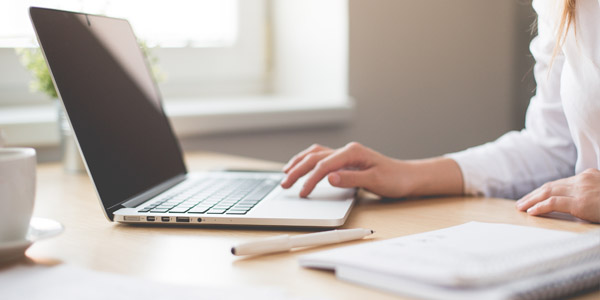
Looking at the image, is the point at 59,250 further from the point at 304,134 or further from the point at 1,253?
the point at 304,134

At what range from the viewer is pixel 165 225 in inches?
28.2

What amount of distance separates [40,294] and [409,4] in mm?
1439

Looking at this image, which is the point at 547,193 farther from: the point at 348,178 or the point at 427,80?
the point at 427,80

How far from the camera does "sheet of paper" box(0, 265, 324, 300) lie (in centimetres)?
48

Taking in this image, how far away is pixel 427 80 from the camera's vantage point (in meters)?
1.79

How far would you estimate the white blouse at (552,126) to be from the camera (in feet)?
2.64

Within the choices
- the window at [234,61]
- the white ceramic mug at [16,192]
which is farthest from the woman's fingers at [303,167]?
the window at [234,61]

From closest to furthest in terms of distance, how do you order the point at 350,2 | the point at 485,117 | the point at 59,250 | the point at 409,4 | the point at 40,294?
the point at 40,294
the point at 59,250
the point at 350,2
the point at 409,4
the point at 485,117

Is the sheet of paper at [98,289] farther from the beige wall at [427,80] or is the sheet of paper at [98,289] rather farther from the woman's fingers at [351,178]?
the beige wall at [427,80]

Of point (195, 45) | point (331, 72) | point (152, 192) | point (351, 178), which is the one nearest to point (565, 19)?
point (351, 178)

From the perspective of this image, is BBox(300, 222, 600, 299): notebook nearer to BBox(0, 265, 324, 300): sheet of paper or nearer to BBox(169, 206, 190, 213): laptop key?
BBox(0, 265, 324, 300): sheet of paper

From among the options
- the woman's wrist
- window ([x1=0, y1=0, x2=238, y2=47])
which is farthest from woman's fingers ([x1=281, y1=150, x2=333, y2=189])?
window ([x1=0, y1=0, x2=238, y2=47])

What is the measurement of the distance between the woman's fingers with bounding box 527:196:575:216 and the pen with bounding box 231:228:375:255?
0.76ft

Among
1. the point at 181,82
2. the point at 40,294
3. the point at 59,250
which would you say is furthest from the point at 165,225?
the point at 181,82
